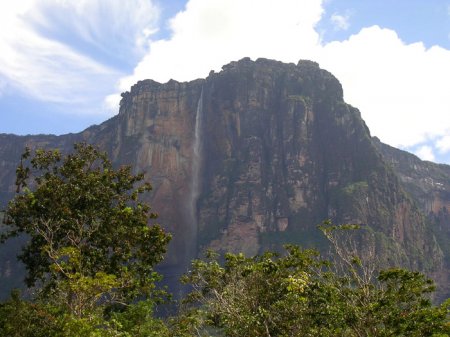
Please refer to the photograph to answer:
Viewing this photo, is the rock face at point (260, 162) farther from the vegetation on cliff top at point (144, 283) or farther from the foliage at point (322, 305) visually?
the foliage at point (322, 305)

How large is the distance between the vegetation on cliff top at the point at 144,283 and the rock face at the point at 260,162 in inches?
4695

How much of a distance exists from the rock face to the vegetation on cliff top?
119248 millimetres

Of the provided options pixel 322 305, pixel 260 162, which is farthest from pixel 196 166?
pixel 322 305

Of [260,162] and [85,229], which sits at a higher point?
[260,162]

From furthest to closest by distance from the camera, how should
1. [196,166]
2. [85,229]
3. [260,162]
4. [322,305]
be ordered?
[196,166] < [260,162] < [85,229] < [322,305]

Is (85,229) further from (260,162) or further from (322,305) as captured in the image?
(260,162)

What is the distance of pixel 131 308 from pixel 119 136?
149 metres

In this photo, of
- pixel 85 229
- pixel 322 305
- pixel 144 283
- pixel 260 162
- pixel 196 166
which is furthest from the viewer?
pixel 196 166

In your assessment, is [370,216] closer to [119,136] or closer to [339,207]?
[339,207]

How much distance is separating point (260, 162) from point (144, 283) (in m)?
136

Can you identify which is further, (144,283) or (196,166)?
(196,166)

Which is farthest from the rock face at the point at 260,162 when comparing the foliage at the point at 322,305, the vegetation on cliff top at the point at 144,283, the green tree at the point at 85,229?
the foliage at the point at 322,305

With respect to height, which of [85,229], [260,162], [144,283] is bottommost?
[144,283]

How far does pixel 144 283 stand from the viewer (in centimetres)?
2692
